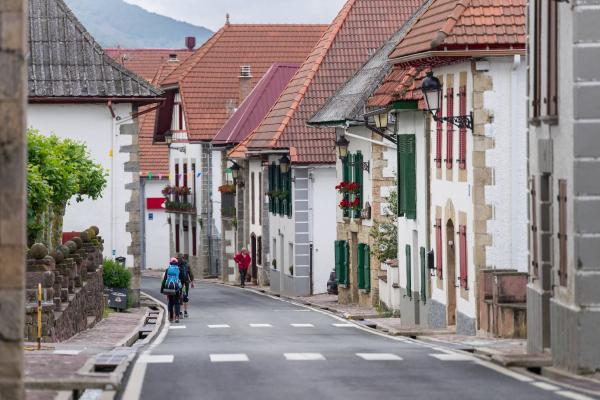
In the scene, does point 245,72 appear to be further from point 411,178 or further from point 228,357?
point 228,357

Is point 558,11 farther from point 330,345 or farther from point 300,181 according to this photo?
point 300,181

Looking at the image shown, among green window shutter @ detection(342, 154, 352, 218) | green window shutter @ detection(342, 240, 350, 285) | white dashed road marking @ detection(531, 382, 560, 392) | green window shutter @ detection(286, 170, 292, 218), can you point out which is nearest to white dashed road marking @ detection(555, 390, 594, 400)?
white dashed road marking @ detection(531, 382, 560, 392)

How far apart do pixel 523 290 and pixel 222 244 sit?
53.6 metres

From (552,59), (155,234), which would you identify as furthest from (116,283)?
(155,234)

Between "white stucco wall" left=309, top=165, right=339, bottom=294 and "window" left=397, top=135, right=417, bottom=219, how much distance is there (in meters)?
18.8

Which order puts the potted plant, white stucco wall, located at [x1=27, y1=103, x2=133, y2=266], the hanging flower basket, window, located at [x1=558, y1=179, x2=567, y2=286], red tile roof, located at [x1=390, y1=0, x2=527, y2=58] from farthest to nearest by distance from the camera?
1. the hanging flower basket
2. white stucco wall, located at [x1=27, y1=103, x2=133, y2=266]
3. the potted plant
4. red tile roof, located at [x1=390, y1=0, x2=527, y2=58]
5. window, located at [x1=558, y1=179, x2=567, y2=286]

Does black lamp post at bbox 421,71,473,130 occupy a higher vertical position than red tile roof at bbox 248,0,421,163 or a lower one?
lower

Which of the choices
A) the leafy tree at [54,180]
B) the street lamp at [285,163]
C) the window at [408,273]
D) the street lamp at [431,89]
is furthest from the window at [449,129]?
the street lamp at [285,163]

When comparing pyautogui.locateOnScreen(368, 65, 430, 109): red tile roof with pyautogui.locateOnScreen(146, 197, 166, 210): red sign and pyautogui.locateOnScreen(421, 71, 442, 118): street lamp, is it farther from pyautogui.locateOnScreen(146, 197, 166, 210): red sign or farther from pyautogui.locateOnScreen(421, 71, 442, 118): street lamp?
pyautogui.locateOnScreen(146, 197, 166, 210): red sign

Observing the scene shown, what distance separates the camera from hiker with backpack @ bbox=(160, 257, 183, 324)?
4047 centimetres

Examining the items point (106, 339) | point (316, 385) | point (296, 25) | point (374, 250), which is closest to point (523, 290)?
point (106, 339)

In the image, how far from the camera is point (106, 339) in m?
30.8

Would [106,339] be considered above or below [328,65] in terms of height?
below

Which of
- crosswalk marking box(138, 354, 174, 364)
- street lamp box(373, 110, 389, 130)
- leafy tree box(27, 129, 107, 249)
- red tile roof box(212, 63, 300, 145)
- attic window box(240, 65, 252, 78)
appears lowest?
crosswalk marking box(138, 354, 174, 364)
